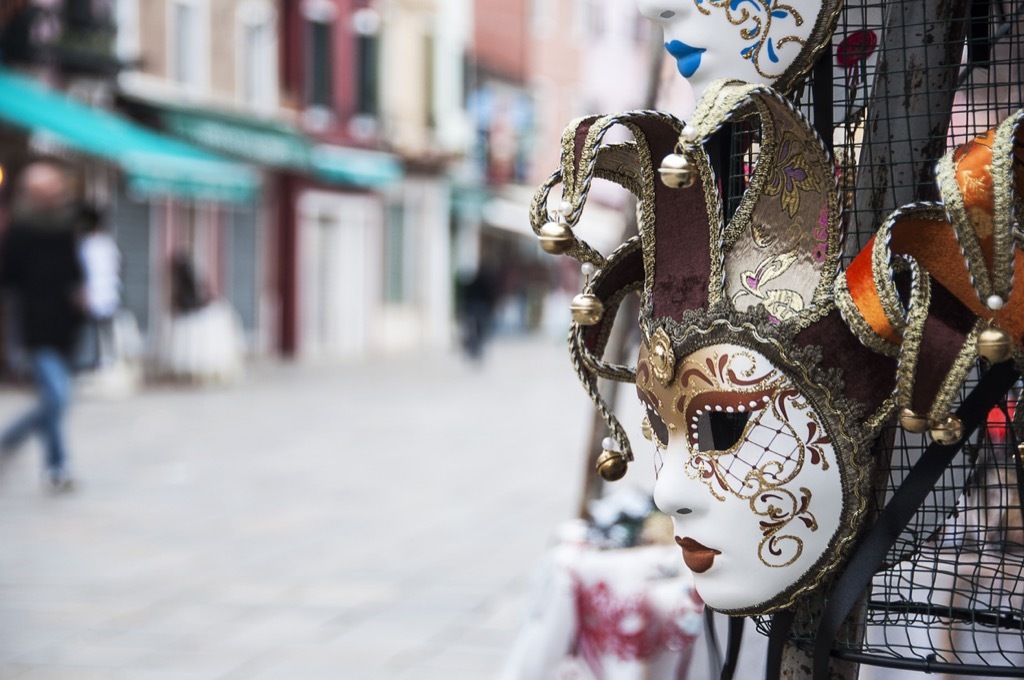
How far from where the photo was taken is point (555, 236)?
137 centimetres

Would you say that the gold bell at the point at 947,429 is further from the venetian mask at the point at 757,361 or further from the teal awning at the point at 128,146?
the teal awning at the point at 128,146

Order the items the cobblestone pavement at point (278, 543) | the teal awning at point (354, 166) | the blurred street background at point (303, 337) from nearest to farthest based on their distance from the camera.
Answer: the cobblestone pavement at point (278, 543) < the blurred street background at point (303, 337) < the teal awning at point (354, 166)

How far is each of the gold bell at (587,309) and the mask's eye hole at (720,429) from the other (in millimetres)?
162

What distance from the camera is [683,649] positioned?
2400 millimetres

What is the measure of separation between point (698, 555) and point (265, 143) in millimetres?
17564

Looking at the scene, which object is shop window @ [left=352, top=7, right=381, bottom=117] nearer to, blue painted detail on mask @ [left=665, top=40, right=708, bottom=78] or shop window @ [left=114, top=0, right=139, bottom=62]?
shop window @ [left=114, top=0, right=139, bottom=62]

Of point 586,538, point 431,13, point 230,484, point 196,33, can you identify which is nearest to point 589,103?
point 431,13

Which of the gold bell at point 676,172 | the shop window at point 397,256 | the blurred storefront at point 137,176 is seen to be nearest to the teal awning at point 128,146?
the blurred storefront at point 137,176

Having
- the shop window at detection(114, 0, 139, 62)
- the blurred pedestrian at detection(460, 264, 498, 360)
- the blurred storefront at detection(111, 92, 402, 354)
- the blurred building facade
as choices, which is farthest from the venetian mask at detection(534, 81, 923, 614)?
the blurred pedestrian at detection(460, 264, 498, 360)

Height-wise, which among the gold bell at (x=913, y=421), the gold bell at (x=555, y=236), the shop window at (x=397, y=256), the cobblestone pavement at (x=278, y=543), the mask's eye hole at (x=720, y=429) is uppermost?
the shop window at (x=397, y=256)

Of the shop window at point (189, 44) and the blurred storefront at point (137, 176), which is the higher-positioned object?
the shop window at point (189, 44)

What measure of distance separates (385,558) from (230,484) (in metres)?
2.33

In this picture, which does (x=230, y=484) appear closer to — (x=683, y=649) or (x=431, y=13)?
(x=683, y=649)

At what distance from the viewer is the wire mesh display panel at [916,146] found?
1.45m
